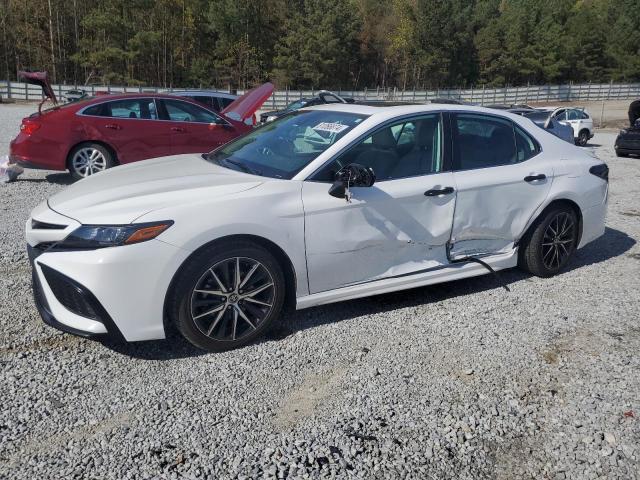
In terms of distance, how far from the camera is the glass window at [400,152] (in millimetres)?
4094

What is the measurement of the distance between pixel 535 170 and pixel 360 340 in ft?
7.45

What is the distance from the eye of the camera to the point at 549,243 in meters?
5.17

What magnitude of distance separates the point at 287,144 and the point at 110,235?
1.61m

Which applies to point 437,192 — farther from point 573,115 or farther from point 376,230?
point 573,115

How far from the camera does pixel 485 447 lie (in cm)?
286

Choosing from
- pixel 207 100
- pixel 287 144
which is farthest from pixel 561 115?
pixel 287 144

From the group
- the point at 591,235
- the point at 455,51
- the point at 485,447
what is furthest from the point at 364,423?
the point at 455,51

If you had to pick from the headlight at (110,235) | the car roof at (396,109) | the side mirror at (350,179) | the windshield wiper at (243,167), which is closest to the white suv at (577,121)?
the car roof at (396,109)

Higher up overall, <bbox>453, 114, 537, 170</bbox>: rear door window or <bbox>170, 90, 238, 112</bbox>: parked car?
<bbox>170, 90, 238, 112</bbox>: parked car

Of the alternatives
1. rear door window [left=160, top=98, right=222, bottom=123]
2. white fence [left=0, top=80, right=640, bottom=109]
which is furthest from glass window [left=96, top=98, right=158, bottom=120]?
white fence [left=0, top=80, right=640, bottom=109]

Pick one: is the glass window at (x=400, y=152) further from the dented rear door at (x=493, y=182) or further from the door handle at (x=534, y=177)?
the door handle at (x=534, y=177)

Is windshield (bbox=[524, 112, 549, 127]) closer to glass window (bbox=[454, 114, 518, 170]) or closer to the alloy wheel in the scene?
the alloy wheel

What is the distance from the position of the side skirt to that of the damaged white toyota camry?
0.01 m

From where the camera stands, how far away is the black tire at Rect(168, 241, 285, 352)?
3.47 meters
